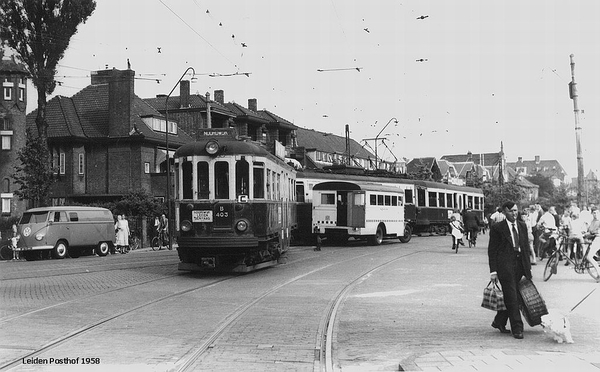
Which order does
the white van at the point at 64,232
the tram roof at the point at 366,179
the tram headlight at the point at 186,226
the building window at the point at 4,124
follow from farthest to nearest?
the building window at the point at 4,124 → the tram roof at the point at 366,179 → the white van at the point at 64,232 → the tram headlight at the point at 186,226

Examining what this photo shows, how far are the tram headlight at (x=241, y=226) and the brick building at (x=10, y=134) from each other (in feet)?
106

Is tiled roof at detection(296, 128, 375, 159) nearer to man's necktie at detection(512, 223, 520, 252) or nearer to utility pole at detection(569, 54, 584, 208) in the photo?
utility pole at detection(569, 54, 584, 208)

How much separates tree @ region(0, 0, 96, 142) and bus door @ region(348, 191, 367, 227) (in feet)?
44.3

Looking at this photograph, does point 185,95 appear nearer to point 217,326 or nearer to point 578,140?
point 578,140

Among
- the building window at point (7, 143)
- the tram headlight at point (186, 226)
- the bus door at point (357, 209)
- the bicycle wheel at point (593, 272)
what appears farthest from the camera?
the building window at point (7, 143)

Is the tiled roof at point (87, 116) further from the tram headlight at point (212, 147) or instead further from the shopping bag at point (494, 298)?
the shopping bag at point (494, 298)

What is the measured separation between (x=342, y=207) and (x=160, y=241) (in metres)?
9.05

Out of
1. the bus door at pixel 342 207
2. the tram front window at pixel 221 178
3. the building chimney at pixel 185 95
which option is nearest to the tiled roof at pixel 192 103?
the building chimney at pixel 185 95

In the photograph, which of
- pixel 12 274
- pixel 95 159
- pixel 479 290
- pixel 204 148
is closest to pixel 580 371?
pixel 479 290

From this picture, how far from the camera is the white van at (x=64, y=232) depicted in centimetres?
2450

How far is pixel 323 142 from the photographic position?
8388cm

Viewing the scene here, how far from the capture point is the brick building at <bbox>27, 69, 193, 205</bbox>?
4362 centimetres

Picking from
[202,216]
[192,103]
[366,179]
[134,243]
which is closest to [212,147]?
[202,216]

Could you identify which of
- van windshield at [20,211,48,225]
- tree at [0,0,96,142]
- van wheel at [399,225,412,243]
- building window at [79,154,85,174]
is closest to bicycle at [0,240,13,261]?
van windshield at [20,211,48,225]
